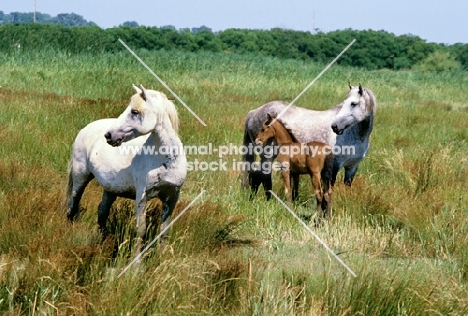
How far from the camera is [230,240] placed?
6.78m

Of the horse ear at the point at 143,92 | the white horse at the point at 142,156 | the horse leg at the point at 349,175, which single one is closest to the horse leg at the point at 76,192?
the white horse at the point at 142,156

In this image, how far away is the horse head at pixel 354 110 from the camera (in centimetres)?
797

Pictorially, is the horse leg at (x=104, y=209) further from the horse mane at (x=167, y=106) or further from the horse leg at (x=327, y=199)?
the horse leg at (x=327, y=199)

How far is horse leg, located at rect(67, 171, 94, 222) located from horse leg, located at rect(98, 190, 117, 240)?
0.32 m

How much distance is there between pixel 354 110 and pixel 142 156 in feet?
10.6

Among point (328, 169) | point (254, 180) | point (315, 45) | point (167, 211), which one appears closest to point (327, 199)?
point (328, 169)

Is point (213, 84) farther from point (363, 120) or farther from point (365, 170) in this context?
point (363, 120)

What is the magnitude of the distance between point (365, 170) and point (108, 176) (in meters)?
5.82

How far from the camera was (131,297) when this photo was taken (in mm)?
4395

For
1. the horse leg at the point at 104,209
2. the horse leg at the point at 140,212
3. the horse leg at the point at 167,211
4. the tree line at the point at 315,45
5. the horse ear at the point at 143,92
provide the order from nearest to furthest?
the horse ear at the point at 143,92
the horse leg at the point at 140,212
the horse leg at the point at 167,211
the horse leg at the point at 104,209
the tree line at the point at 315,45

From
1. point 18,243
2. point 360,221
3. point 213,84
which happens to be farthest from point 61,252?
point 213,84

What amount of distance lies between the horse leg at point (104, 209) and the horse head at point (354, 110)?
2.96 m

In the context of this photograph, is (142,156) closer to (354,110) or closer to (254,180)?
(354,110)

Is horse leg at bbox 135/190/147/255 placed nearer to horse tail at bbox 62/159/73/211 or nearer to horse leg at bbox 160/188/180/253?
horse leg at bbox 160/188/180/253
